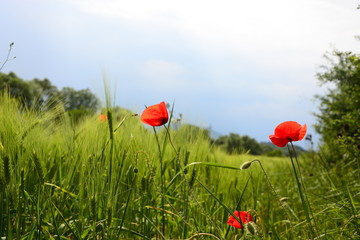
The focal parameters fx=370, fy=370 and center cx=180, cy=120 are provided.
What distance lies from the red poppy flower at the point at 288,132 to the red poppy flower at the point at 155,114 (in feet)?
1.03

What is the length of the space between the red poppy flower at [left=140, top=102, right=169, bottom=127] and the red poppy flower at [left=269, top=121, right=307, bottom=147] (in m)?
0.32

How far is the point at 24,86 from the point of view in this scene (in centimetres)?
2717

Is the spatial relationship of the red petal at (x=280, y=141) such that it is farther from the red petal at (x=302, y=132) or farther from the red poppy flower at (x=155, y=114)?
the red poppy flower at (x=155, y=114)

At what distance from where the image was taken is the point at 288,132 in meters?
1.01

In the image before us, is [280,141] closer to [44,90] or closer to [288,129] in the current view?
[288,129]

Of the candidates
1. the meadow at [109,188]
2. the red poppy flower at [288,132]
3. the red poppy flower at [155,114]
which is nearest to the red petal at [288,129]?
the red poppy flower at [288,132]

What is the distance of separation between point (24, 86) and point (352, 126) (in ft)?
90.0

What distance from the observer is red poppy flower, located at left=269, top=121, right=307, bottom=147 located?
101 centimetres

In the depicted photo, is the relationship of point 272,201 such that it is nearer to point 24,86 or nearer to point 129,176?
point 129,176

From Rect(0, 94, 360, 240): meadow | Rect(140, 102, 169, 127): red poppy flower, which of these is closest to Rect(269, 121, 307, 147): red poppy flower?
Rect(0, 94, 360, 240): meadow

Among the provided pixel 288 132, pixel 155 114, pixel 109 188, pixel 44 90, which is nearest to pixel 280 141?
pixel 288 132

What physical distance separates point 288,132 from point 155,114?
37cm

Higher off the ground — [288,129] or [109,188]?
[288,129]

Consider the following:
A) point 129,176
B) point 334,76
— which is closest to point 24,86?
point 334,76
